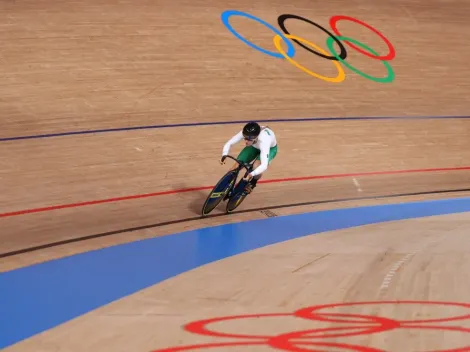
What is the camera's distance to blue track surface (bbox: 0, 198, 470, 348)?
4.13 m

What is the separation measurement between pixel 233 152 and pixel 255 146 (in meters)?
1.36

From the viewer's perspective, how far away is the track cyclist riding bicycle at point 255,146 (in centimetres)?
664

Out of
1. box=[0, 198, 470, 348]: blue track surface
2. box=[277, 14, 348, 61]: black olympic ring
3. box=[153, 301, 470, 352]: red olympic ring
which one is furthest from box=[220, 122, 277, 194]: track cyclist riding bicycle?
box=[277, 14, 348, 61]: black olympic ring

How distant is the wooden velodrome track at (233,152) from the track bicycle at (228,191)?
0.13 m

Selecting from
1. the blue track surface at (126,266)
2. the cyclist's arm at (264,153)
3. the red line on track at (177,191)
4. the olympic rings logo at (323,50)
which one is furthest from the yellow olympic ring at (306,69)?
the cyclist's arm at (264,153)

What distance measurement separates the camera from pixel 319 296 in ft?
14.0

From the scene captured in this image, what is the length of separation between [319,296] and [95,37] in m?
5.91

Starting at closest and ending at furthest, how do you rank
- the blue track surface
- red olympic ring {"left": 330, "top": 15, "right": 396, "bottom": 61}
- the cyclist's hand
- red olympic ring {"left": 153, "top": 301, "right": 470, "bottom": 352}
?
red olympic ring {"left": 153, "top": 301, "right": 470, "bottom": 352}
the blue track surface
the cyclist's hand
red olympic ring {"left": 330, "top": 15, "right": 396, "bottom": 61}

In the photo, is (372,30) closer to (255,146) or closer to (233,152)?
(233,152)

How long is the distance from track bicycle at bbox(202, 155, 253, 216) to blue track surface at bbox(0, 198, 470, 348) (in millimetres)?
272

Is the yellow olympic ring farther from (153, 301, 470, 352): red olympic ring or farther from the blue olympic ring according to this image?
(153, 301, 470, 352): red olympic ring

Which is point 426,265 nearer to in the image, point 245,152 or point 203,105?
point 245,152

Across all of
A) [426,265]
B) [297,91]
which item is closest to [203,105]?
[297,91]

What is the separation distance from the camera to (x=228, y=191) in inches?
267
